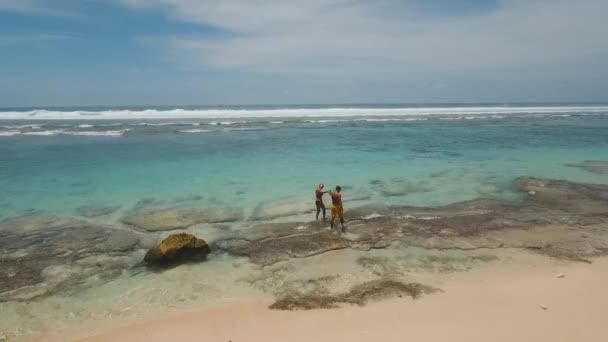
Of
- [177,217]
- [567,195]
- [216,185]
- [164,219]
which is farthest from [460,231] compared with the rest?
[216,185]

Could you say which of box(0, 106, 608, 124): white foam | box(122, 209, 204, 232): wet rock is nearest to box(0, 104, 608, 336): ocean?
box(122, 209, 204, 232): wet rock

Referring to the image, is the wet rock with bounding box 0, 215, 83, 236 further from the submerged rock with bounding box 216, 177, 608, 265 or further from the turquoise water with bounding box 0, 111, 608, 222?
the submerged rock with bounding box 216, 177, 608, 265

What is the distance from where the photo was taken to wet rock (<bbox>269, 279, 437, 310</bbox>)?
679 cm

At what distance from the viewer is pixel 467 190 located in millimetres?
14531

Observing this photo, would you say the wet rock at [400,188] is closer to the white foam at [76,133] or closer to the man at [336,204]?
the man at [336,204]

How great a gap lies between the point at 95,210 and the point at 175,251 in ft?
18.7

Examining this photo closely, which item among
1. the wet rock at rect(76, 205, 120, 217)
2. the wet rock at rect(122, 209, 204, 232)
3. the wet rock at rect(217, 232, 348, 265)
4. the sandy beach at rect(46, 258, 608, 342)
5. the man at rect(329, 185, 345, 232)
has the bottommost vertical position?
the sandy beach at rect(46, 258, 608, 342)

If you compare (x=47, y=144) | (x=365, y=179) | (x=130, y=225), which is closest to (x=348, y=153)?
(x=365, y=179)

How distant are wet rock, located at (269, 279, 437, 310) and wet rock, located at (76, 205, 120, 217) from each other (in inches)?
312

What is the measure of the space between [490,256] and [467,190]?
6279 millimetres

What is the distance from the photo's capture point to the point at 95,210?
499 inches

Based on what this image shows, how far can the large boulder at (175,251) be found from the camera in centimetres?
848

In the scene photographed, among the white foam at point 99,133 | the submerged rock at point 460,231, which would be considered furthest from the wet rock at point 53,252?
the white foam at point 99,133

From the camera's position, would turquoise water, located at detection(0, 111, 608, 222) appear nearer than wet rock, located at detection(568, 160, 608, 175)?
Yes
